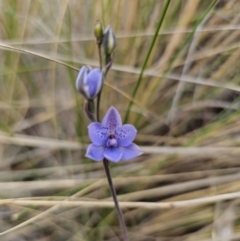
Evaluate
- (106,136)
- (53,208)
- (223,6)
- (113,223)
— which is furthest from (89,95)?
(223,6)

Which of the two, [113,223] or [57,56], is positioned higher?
[57,56]

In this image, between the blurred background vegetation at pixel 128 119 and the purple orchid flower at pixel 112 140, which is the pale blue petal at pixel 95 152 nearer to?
the purple orchid flower at pixel 112 140

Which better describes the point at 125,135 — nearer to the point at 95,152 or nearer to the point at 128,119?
the point at 95,152

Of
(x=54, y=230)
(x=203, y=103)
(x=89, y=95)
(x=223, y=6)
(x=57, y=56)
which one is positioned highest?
(x=223, y=6)

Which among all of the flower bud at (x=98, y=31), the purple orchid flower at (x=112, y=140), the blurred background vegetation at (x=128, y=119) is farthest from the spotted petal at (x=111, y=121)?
the blurred background vegetation at (x=128, y=119)

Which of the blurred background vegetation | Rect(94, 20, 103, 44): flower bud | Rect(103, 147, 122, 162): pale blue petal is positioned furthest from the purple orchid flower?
the blurred background vegetation

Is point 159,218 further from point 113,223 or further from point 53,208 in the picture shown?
point 53,208
